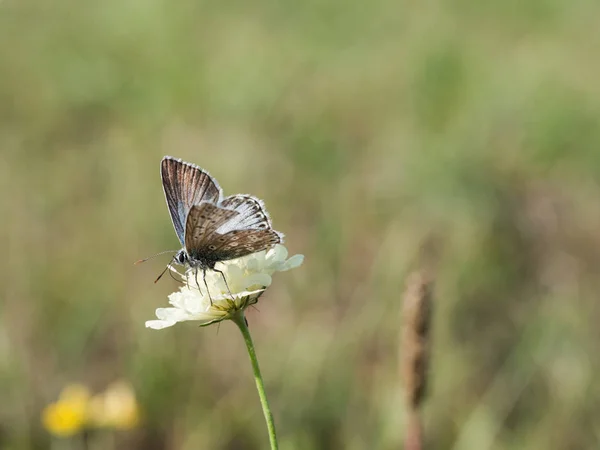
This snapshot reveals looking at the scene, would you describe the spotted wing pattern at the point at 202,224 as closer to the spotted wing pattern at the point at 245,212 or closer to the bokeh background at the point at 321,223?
the spotted wing pattern at the point at 245,212

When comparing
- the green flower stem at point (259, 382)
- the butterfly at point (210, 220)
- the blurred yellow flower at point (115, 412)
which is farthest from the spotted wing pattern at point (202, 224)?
the blurred yellow flower at point (115, 412)

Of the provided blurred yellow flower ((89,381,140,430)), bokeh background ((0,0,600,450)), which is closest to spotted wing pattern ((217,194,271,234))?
blurred yellow flower ((89,381,140,430))

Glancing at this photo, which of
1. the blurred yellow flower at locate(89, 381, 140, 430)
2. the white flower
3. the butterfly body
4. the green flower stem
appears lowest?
the blurred yellow flower at locate(89, 381, 140, 430)

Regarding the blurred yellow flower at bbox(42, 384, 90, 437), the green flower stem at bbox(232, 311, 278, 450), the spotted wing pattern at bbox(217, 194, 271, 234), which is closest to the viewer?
the green flower stem at bbox(232, 311, 278, 450)

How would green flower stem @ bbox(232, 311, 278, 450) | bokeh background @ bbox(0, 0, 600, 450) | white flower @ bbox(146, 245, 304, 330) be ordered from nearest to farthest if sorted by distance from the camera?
green flower stem @ bbox(232, 311, 278, 450) → white flower @ bbox(146, 245, 304, 330) → bokeh background @ bbox(0, 0, 600, 450)

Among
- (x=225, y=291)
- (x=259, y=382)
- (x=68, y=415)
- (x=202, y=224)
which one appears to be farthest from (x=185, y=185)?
(x=68, y=415)

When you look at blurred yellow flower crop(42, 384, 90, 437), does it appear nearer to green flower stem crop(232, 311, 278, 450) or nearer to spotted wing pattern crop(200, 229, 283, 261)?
spotted wing pattern crop(200, 229, 283, 261)

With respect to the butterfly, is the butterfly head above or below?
below

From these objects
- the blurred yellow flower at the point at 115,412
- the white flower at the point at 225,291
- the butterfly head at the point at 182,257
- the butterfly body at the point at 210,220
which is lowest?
the blurred yellow flower at the point at 115,412
